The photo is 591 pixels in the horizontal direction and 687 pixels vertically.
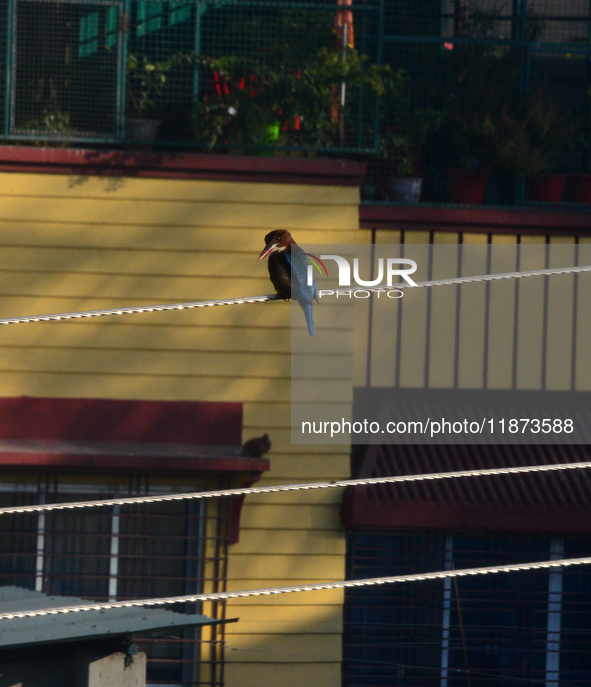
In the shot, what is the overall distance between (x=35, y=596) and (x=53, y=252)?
11.3 feet

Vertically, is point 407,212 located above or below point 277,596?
above

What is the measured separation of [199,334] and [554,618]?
365cm

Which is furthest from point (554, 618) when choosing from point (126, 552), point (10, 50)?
point (10, 50)

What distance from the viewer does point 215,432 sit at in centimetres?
805

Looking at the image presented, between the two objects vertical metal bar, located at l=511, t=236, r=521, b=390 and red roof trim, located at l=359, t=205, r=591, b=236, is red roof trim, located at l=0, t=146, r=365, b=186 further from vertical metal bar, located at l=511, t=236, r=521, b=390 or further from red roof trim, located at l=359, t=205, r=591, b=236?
vertical metal bar, located at l=511, t=236, r=521, b=390

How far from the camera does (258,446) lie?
7688 millimetres

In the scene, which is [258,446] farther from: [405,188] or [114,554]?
[405,188]

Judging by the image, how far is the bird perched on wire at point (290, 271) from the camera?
16.8 ft

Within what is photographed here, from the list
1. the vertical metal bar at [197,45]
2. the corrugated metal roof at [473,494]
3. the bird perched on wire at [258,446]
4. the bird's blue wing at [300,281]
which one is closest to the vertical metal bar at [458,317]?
the corrugated metal roof at [473,494]

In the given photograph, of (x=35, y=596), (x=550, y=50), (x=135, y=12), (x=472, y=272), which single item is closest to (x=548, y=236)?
(x=472, y=272)

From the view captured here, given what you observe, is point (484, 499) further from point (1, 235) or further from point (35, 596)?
point (1, 235)

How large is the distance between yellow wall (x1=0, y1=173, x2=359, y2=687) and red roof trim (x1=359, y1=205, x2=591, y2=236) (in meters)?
0.71

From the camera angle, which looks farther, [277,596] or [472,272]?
[472,272]

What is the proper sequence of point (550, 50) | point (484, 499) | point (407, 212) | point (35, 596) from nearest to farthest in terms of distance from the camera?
point (35, 596), point (484, 499), point (407, 212), point (550, 50)
